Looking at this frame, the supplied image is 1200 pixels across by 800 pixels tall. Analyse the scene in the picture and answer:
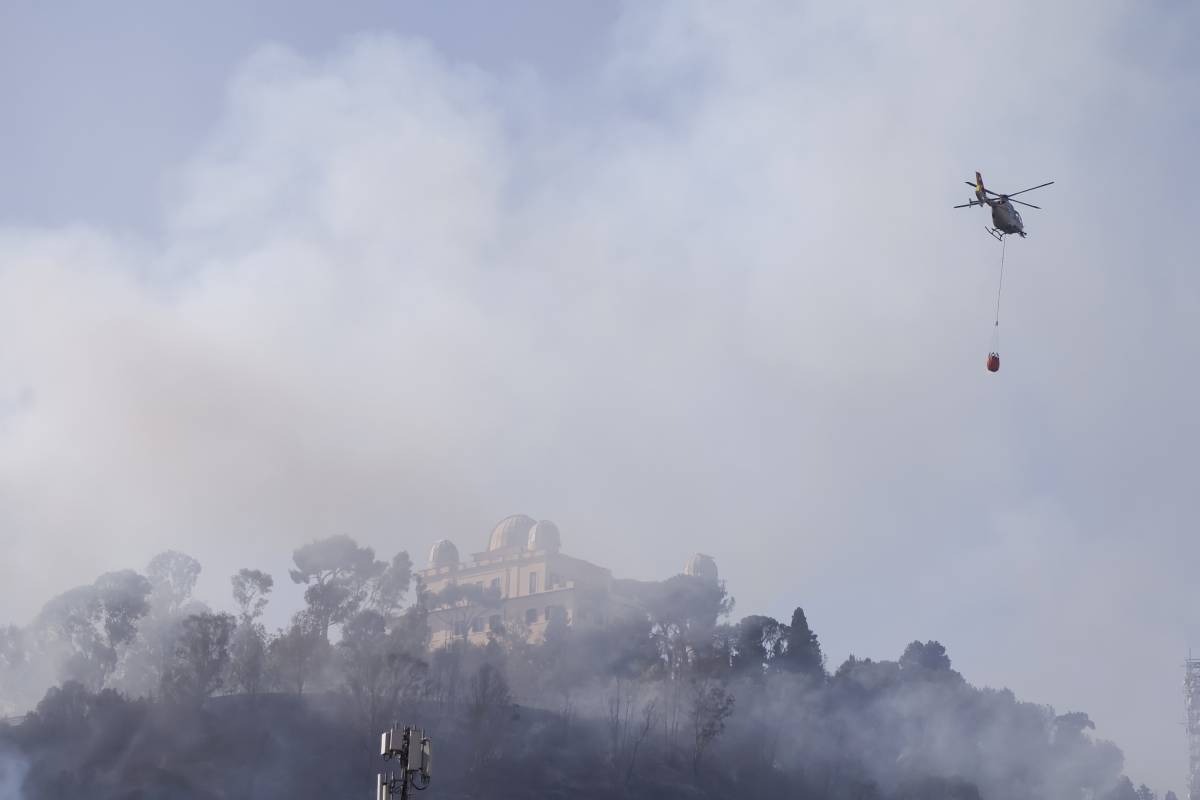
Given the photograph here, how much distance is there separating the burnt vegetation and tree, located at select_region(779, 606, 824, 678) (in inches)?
10.7

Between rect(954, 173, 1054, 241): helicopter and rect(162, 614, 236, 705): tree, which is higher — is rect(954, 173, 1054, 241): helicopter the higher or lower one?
the higher one

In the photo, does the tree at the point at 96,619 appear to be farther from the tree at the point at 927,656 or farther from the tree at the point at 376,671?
the tree at the point at 927,656

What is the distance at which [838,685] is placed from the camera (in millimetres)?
170125

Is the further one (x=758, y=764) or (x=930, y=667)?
(x=930, y=667)

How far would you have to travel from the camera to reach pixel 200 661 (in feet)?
460

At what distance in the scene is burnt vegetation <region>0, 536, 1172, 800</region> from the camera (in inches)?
5349

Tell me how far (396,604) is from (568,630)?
25.3m

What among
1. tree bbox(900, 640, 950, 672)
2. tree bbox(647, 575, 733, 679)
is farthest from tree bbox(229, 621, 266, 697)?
tree bbox(900, 640, 950, 672)

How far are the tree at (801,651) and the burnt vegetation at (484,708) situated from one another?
27 cm

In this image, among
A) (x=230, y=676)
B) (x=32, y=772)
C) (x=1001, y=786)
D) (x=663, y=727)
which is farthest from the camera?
(x=1001, y=786)

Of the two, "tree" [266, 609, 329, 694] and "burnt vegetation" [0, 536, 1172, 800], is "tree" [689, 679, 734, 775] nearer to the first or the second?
"burnt vegetation" [0, 536, 1172, 800]

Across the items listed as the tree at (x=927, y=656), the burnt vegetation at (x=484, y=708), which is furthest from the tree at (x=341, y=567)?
the tree at (x=927, y=656)

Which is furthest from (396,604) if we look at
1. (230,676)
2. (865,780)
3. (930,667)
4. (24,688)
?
(930,667)

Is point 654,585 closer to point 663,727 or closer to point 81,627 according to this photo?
point 663,727
